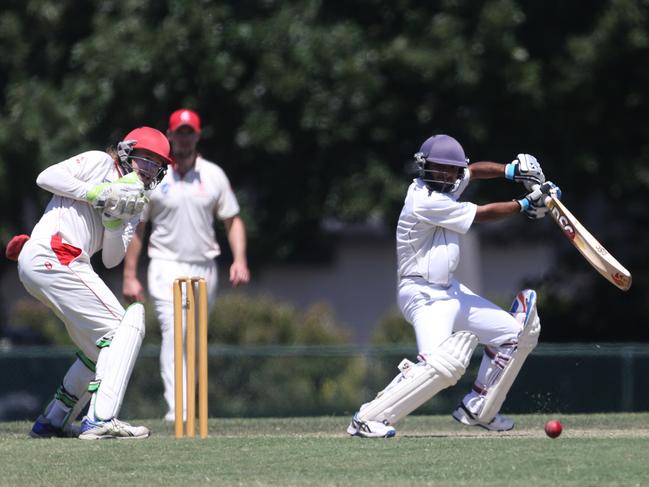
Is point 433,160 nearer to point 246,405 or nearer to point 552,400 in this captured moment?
point 552,400

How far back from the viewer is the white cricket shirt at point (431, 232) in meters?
8.05

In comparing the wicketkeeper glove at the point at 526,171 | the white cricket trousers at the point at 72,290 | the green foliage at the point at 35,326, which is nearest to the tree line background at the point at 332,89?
the green foliage at the point at 35,326

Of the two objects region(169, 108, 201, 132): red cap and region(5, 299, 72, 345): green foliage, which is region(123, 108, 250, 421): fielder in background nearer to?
region(169, 108, 201, 132): red cap

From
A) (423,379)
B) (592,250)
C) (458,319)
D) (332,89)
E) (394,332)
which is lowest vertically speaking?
(394,332)

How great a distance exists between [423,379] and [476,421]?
2.09 ft

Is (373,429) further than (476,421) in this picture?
No

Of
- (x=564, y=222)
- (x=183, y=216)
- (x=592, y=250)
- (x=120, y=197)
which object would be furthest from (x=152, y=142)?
(x=592, y=250)

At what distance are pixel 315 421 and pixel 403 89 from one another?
4195mm

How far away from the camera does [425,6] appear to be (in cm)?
1302

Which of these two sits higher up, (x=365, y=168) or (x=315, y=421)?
(x=365, y=168)

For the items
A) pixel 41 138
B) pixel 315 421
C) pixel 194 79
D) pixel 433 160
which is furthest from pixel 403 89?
pixel 433 160

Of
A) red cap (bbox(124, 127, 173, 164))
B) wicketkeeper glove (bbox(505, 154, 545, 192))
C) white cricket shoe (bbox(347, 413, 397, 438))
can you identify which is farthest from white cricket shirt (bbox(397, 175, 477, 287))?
red cap (bbox(124, 127, 173, 164))

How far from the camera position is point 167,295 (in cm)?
974

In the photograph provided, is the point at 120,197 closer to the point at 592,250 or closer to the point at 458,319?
the point at 458,319
